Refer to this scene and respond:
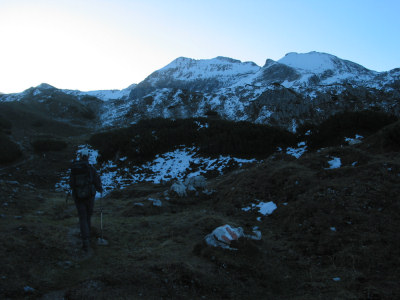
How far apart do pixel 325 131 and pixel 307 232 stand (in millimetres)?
15692

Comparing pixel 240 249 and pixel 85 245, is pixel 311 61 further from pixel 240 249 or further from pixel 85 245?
pixel 85 245

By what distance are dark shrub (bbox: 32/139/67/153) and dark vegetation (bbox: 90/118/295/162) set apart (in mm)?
3140

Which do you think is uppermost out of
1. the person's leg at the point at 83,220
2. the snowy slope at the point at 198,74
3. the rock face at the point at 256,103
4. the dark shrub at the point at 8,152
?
the snowy slope at the point at 198,74

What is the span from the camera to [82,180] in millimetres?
7086

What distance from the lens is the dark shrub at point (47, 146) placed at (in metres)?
27.4

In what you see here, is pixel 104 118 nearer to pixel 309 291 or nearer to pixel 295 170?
pixel 295 170

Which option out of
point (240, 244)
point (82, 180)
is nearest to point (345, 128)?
point (240, 244)

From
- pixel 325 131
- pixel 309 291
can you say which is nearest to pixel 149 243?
pixel 309 291

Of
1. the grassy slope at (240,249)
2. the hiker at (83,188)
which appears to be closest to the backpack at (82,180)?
the hiker at (83,188)

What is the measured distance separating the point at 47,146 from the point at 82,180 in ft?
79.3

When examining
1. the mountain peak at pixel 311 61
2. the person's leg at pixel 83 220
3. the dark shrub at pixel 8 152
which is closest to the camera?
the person's leg at pixel 83 220

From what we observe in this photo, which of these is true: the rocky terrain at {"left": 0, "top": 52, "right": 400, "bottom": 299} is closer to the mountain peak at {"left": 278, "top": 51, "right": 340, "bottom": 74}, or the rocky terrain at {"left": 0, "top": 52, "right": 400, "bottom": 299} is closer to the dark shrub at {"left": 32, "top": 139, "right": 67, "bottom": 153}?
the dark shrub at {"left": 32, "top": 139, "right": 67, "bottom": 153}

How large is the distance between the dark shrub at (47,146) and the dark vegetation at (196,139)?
3140mm

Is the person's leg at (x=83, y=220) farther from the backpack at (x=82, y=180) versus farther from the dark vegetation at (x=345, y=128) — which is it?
the dark vegetation at (x=345, y=128)
